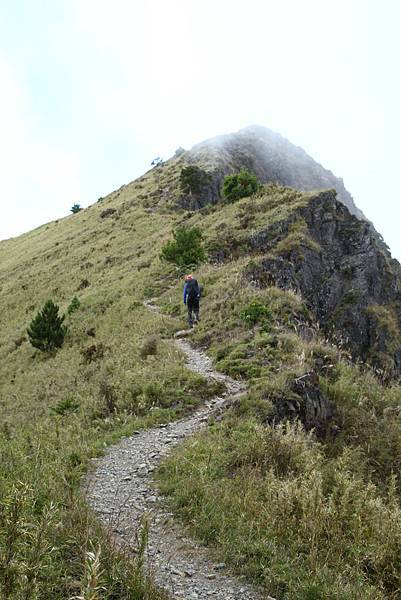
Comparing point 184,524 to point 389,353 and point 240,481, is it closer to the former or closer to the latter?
point 240,481

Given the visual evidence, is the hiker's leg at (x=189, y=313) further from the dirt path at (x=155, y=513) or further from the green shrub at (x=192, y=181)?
the green shrub at (x=192, y=181)

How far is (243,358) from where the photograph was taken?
13.6 meters

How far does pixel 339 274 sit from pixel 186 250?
9.91m

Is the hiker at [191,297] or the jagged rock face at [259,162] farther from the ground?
the jagged rock face at [259,162]

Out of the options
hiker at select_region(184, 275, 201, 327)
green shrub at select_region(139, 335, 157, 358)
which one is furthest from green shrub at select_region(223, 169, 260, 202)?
green shrub at select_region(139, 335, 157, 358)

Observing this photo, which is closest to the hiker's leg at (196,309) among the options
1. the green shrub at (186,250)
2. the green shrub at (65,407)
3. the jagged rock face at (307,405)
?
the green shrub at (65,407)

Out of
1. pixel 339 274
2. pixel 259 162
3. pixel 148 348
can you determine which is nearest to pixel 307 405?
pixel 148 348

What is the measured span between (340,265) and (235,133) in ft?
188

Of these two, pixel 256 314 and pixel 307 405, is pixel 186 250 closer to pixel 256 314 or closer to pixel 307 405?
pixel 256 314

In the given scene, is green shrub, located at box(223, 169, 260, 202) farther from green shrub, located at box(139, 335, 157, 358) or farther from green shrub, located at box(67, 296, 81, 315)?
green shrub, located at box(139, 335, 157, 358)

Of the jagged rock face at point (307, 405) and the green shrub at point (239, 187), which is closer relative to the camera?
the jagged rock face at point (307, 405)

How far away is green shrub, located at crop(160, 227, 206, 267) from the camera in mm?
27422

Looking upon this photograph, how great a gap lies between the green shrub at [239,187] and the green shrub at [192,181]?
1413 centimetres

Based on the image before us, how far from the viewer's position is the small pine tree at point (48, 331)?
23.2 metres
